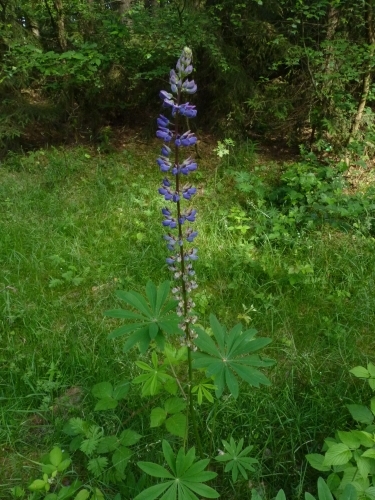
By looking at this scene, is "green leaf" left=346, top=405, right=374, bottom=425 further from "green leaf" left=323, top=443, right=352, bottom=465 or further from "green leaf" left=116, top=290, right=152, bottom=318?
"green leaf" left=116, top=290, right=152, bottom=318

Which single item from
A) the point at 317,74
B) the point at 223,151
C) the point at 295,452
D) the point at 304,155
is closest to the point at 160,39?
the point at 223,151

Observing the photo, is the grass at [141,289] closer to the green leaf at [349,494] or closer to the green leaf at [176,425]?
the green leaf at [176,425]

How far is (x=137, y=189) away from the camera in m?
4.64

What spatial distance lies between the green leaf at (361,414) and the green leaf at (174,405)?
80 centimetres

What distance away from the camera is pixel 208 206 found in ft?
14.0

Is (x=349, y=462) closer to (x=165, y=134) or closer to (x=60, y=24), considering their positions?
(x=165, y=134)

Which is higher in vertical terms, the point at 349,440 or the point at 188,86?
the point at 188,86

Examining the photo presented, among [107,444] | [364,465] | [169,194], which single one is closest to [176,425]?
[107,444]

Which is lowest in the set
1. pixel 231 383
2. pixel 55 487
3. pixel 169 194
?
pixel 55 487

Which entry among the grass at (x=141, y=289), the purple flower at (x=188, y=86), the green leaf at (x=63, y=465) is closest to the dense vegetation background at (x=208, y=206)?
the grass at (x=141, y=289)

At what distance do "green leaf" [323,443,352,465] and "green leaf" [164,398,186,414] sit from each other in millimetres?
659

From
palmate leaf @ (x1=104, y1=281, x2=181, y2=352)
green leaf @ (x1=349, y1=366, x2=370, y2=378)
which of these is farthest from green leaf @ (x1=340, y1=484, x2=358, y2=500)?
palmate leaf @ (x1=104, y1=281, x2=181, y2=352)

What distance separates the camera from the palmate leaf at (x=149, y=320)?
1640 millimetres

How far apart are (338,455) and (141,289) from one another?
1849mm
